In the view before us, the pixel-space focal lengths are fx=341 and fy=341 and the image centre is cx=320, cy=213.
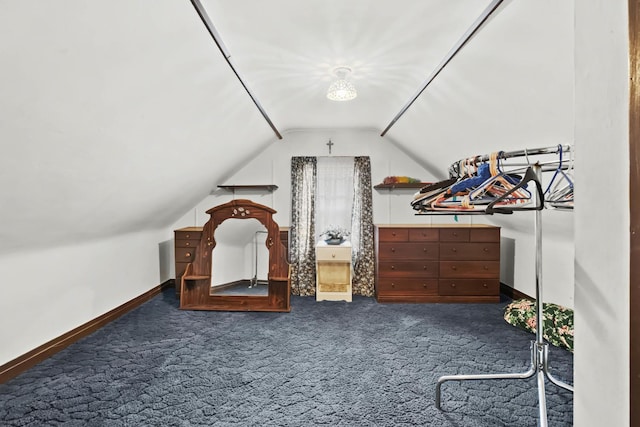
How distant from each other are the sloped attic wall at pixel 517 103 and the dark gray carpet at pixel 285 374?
0.92 metres

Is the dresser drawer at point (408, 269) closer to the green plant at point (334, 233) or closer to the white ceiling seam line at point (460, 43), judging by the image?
the green plant at point (334, 233)

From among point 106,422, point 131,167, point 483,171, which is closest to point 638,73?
point 483,171

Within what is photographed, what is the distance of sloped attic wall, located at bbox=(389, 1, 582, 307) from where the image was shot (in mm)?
1592

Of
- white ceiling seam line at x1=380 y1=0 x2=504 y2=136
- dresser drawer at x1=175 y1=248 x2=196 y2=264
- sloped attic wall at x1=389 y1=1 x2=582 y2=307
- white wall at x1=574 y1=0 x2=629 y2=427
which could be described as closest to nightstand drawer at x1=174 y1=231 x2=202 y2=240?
dresser drawer at x1=175 y1=248 x2=196 y2=264

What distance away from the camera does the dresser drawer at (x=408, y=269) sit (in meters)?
3.94

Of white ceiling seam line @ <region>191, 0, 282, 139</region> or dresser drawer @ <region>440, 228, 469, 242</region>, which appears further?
dresser drawer @ <region>440, 228, 469, 242</region>

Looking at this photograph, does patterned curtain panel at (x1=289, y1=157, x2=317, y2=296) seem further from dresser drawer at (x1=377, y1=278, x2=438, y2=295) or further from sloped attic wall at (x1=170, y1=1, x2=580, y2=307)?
dresser drawer at (x1=377, y1=278, x2=438, y2=295)

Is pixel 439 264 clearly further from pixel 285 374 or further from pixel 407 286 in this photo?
pixel 285 374

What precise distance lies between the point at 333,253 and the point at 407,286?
94 cm

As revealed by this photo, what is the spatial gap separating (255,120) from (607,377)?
3.39 m

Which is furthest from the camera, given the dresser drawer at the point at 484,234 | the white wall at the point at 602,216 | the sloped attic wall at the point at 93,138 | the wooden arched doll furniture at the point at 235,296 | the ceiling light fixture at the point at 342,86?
the dresser drawer at the point at 484,234

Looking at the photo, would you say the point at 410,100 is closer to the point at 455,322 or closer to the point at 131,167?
the point at 455,322

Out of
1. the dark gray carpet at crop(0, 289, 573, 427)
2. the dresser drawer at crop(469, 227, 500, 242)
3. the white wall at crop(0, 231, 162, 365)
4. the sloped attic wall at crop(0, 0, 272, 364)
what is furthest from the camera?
the dresser drawer at crop(469, 227, 500, 242)

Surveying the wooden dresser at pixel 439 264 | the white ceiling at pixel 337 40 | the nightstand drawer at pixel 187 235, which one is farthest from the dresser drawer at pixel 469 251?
the nightstand drawer at pixel 187 235
